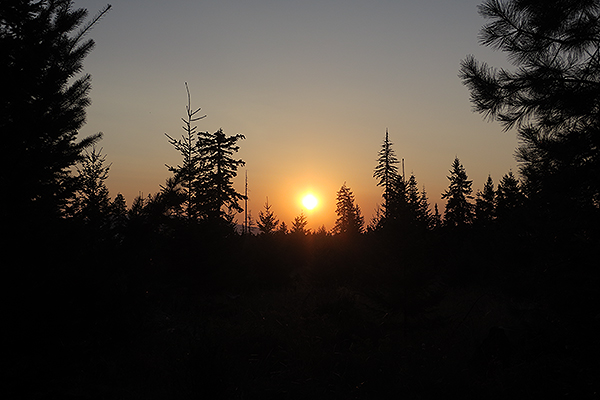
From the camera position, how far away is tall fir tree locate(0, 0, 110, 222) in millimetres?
4156

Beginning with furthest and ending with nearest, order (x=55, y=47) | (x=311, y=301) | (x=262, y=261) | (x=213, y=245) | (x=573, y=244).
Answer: (x=262, y=261) → (x=311, y=301) → (x=213, y=245) → (x=573, y=244) → (x=55, y=47)

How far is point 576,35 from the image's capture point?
21.5 ft

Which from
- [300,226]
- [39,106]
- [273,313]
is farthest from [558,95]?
[300,226]

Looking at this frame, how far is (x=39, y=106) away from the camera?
450 cm

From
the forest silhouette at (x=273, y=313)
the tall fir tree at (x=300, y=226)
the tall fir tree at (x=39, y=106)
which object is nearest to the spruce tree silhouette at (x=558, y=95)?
the forest silhouette at (x=273, y=313)

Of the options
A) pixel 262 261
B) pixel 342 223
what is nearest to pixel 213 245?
pixel 262 261

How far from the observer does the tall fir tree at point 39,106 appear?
4156mm

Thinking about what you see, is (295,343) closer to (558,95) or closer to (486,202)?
(558,95)

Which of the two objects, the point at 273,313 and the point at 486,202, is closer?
the point at 273,313

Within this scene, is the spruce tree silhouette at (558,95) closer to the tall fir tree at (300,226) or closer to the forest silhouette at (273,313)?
the forest silhouette at (273,313)

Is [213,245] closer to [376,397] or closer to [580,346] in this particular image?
[376,397]

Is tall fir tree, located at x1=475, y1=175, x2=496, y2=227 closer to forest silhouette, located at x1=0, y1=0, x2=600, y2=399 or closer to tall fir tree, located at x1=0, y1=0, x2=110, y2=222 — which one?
forest silhouette, located at x1=0, y1=0, x2=600, y2=399

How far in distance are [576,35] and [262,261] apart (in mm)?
19796

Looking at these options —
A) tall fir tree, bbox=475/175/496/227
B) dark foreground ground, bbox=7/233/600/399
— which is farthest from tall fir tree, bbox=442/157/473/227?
dark foreground ground, bbox=7/233/600/399
